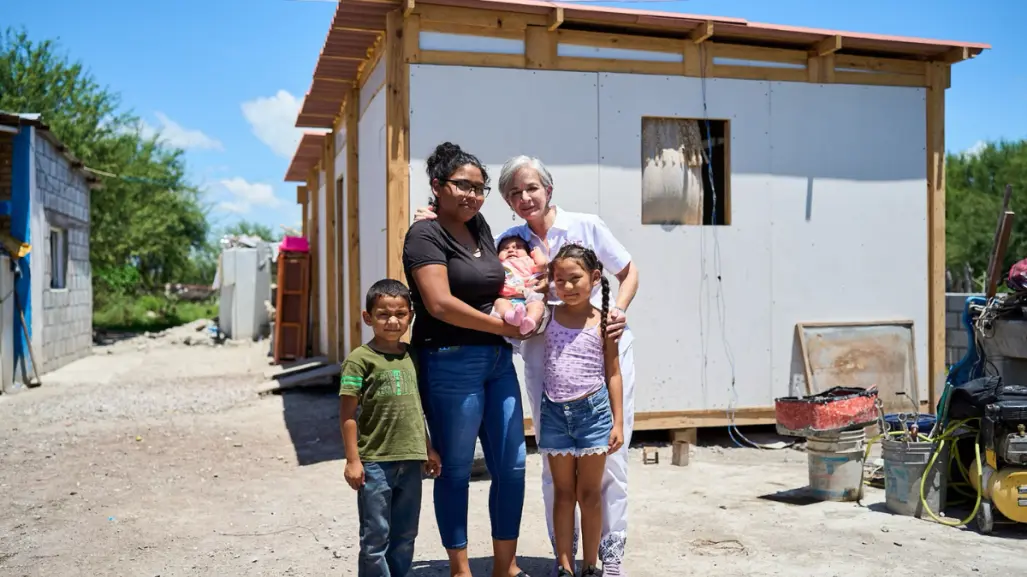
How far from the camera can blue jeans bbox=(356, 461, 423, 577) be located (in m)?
A: 3.31

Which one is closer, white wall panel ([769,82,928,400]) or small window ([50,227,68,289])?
white wall panel ([769,82,928,400])

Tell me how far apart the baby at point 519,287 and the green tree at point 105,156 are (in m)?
18.3

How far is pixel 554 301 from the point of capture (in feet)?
12.2

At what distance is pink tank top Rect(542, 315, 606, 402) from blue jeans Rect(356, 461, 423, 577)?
65cm

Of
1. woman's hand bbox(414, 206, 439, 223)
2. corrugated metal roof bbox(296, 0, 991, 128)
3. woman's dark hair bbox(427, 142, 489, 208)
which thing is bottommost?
woman's hand bbox(414, 206, 439, 223)

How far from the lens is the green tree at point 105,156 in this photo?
867 inches

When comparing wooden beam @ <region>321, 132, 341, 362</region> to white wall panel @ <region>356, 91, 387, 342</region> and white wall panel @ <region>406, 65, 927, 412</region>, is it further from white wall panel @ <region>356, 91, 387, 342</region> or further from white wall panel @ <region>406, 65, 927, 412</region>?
white wall panel @ <region>406, 65, 927, 412</region>

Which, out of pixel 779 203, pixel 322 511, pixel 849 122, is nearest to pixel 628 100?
pixel 779 203

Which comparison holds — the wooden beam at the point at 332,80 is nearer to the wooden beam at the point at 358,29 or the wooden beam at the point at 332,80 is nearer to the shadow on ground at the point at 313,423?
the wooden beam at the point at 358,29

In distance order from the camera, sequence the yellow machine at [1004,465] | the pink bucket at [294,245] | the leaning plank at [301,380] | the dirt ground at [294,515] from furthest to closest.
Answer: the pink bucket at [294,245], the leaning plank at [301,380], the yellow machine at [1004,465], the dirt ground at [294,515]

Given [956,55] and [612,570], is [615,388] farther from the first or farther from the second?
[956,55]

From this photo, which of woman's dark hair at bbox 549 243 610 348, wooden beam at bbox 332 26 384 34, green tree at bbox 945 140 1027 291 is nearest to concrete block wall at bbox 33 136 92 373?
wooden beam at bbox 332 26 384 34

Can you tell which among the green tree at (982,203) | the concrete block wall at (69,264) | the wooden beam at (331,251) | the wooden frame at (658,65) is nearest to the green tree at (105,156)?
the concrete block wall at (69,264)

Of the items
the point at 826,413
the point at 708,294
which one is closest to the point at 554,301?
the point at 826,413
